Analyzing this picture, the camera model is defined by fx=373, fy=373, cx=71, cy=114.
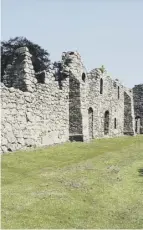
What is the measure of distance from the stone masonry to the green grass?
81.5 inches

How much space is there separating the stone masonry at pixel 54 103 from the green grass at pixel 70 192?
2.07 meters

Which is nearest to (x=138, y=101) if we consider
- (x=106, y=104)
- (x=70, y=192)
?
(x=106, y=104)

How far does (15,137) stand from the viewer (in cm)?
1664

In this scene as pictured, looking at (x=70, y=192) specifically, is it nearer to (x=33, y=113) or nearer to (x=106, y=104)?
(x=33, y=113)

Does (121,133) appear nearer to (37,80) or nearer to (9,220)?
(37,80)

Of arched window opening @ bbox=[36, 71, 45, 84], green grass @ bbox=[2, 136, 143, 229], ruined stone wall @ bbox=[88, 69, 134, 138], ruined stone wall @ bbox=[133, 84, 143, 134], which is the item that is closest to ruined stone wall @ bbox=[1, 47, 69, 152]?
arched window opening @ bbox=[36, 71, 45, 84]

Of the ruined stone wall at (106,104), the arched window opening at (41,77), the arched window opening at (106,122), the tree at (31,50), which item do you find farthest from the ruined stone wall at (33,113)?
the tree at (31,50)

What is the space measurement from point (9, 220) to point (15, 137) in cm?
937

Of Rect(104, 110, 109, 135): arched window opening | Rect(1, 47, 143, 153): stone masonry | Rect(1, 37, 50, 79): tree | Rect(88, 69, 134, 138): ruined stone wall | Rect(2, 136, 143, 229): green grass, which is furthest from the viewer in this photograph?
Rect(1, 37, 50, 79): tree

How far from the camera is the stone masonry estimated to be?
1683 cm

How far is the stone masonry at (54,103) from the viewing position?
55.2 ft

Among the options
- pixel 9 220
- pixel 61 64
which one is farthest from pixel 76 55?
pixel 9 220

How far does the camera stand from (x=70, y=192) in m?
9.70

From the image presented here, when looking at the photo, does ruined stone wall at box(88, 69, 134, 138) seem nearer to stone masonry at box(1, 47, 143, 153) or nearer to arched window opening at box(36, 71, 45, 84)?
stone masonry at box(1, 47, 143, 153)
